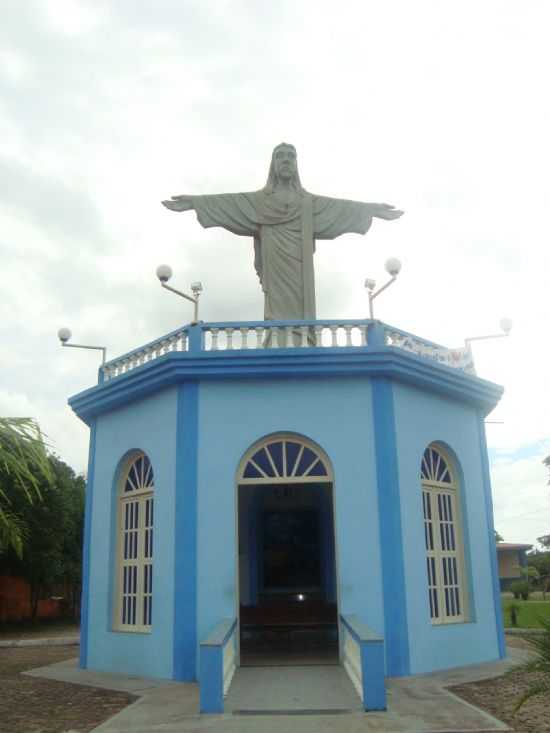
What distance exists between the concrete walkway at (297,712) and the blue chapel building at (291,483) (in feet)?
1.49

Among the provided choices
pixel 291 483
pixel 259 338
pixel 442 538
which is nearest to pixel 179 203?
pixel 259 338

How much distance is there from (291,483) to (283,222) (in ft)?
15.8

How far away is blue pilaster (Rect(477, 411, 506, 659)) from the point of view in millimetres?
11633

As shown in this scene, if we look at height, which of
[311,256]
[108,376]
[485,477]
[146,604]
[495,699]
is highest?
[311,256]

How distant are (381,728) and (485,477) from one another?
20.5ft

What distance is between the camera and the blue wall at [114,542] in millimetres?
10258

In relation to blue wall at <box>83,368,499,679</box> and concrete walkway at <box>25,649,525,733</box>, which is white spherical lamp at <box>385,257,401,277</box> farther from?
concrete walkway at <box>25,649,525,733</box>

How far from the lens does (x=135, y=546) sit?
11.4m

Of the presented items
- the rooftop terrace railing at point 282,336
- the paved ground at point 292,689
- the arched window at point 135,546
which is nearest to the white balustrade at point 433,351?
the rooftop terrace railing at point 282,336

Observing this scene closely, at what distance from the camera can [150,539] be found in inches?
440

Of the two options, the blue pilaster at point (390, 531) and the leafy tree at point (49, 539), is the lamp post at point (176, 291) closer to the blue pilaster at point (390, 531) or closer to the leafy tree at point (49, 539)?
the blue pilaster at point (390, 531)

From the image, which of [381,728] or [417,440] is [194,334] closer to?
[417,440]

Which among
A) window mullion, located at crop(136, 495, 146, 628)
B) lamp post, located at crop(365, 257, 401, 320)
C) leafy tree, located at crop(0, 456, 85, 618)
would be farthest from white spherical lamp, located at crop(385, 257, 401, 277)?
leafy tree, located at crop(0, 456, 85, 618)

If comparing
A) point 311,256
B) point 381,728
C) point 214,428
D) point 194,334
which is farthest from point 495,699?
point 311,256
